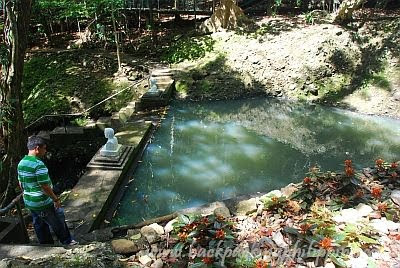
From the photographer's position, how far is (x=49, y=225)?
13.8ft

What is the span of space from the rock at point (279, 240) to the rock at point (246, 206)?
74 centimetres

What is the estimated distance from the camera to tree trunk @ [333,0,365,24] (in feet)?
38.8

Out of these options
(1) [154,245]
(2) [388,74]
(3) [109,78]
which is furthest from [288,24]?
(1) [154,245]

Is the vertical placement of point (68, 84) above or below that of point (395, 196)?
above

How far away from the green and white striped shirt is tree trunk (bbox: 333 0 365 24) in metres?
11.1

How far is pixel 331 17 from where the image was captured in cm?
1271

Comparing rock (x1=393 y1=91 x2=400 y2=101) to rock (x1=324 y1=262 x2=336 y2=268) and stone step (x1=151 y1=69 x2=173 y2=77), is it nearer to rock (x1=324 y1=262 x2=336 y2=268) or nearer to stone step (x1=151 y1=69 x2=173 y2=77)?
stone step (x1=151 y1=69 x2=173 y2=77)

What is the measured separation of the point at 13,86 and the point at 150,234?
3777mm

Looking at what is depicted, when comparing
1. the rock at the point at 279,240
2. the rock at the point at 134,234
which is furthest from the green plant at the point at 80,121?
the rock at the point at 279,240

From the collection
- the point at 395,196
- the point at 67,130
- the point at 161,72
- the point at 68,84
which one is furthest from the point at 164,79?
the point at 395,196

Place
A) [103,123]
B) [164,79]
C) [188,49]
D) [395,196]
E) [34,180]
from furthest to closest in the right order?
[188,49] < [164,79] < [103,123] < [395,196] < [34,180]

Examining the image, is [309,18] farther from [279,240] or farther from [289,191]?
[279,240]

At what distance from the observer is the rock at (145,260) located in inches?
138

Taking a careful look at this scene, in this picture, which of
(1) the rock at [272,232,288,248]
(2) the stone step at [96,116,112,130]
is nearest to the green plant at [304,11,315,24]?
(2) the stone step at [96,116,112,130]
